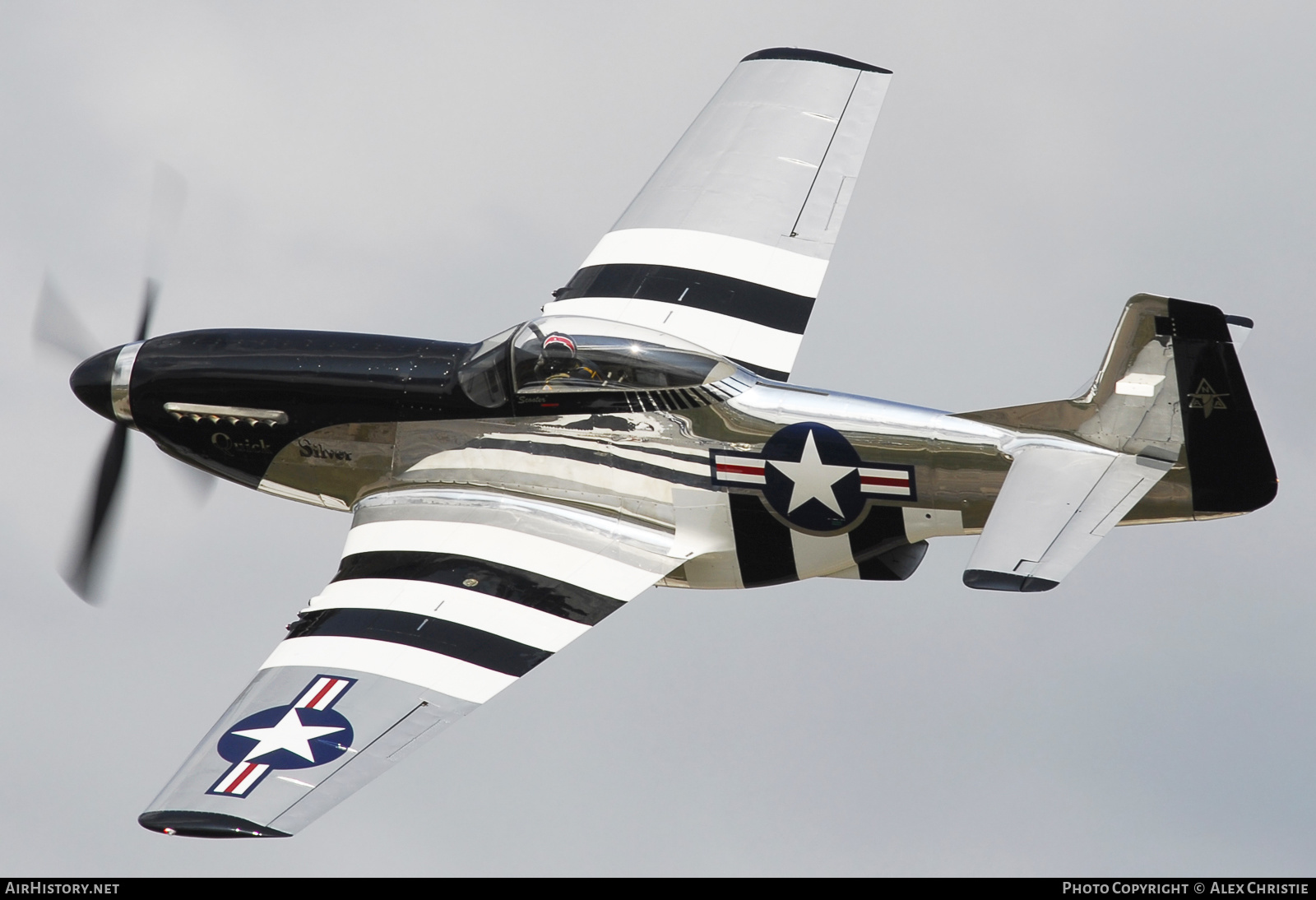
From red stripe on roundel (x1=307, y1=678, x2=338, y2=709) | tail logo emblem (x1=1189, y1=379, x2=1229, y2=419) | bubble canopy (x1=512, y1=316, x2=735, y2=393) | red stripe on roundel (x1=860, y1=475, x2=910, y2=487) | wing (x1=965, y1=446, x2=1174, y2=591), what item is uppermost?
bubble canopy (x1=512, y1=316, x2=735, y2=393)

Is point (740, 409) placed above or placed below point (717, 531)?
above

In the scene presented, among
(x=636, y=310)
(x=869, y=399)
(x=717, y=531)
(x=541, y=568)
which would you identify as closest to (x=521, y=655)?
(x=541, y=568)

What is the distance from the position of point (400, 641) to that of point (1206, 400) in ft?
20.5

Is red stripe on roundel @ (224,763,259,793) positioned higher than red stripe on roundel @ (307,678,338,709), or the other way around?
red stripe on roundel @ (307,678,338,709)

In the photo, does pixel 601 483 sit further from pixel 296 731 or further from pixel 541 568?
pixel 296 731

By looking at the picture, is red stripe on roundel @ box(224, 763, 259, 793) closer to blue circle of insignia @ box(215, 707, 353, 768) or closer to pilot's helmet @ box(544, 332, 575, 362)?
blue circle of insignia @ box(215, 707, 353, 768)

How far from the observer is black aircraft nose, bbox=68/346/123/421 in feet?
53.6

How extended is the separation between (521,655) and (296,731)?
1804 millimetres

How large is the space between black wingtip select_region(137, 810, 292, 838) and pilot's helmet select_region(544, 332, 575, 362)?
15.5 ft

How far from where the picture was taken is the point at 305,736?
12.7 metres

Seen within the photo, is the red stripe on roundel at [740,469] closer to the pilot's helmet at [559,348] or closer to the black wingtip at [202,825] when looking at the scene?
the pilot's helmet at [559,348]

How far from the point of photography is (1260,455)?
13422mm

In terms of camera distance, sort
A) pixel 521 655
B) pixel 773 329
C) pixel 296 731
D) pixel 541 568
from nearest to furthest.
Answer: pixel 296 731 < pixel 521 655 < pixel 541 568 < pixel 773 329

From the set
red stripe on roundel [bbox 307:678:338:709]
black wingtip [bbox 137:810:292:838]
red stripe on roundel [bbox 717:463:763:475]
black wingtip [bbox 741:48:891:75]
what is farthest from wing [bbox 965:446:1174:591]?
black wingtip [bbox 741:48:891:75]
